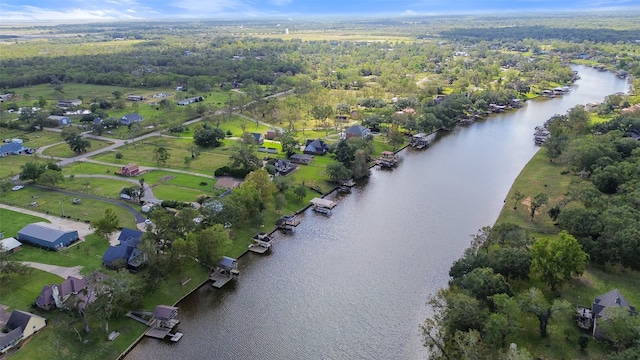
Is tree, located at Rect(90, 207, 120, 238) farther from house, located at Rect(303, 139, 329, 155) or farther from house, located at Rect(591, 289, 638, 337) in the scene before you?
house, located at Rect(591, 289, 638, 337)

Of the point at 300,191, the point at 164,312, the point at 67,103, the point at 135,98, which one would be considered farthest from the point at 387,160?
the point at 67,103

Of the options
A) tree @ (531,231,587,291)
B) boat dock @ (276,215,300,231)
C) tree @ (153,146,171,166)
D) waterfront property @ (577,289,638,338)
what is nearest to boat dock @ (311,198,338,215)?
boat dock @ (276,215,300,231)

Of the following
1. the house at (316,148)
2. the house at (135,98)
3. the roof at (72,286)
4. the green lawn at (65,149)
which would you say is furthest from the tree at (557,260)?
the house at (135,98)

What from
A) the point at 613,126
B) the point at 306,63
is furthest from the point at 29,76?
the point at 613,126

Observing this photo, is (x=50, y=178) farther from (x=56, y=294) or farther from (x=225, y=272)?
(x=225, y=272)

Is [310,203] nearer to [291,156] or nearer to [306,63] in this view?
[291,156]

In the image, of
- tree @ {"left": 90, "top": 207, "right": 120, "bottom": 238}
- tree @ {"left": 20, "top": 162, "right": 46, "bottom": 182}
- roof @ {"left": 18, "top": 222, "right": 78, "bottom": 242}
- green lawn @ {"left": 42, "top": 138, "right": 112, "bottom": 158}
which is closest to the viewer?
roof @ {"left": 18, "top": 222, "right": 78, "bottom": 242}

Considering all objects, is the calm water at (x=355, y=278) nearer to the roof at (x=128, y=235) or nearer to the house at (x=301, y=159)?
the roof at (x=128, y=235)
